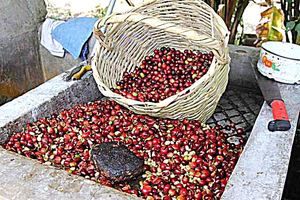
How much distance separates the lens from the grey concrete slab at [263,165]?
1079mm

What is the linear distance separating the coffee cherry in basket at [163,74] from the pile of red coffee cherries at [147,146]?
0.39 feet

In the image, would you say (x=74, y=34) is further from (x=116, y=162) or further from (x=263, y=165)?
(x=263, y=165)

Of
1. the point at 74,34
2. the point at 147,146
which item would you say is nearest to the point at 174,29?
the point at 147,146

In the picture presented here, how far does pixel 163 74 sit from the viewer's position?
180 centimetres

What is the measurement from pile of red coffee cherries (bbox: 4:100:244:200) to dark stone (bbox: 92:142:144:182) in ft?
0.11

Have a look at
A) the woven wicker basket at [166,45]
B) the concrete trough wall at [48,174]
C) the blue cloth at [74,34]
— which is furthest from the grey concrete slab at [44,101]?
the blue cloth at [74,34]

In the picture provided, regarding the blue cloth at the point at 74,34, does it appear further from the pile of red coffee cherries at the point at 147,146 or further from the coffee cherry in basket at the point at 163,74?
the pile of red coffee cherries at the point at 147,146

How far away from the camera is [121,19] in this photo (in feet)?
4.66

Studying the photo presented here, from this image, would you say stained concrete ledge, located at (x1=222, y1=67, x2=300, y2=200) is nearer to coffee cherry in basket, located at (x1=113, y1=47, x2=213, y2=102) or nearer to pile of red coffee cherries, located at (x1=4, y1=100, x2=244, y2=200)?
pile of red coffee cherries, located at (x1=4, y1=100, x2=244, y2=200)

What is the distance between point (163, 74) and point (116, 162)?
2.08 feet

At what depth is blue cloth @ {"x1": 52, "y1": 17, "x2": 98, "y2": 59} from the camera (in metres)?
2.43

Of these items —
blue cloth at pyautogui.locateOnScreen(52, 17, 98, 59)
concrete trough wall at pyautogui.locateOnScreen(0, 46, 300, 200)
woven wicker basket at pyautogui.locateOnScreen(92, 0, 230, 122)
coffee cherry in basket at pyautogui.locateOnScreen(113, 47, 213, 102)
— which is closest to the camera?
concrete trough wall at pyautogui.locateOnScreen(0, 46, 300, 200)

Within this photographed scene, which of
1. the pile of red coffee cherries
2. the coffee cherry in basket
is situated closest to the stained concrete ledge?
the pile of red coffee cherries

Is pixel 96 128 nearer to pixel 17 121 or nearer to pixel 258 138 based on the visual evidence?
pixel 17 121
